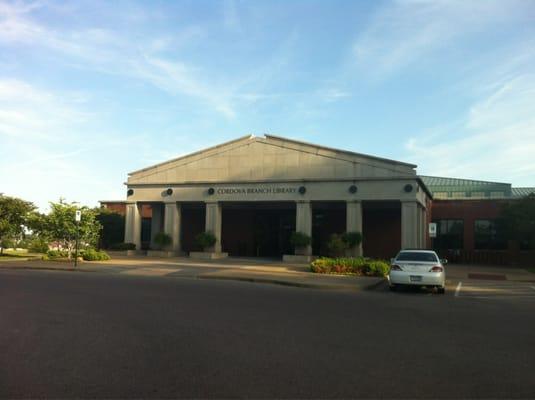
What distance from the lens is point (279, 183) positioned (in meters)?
33.6

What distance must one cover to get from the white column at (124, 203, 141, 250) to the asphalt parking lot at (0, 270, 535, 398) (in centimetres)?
2429

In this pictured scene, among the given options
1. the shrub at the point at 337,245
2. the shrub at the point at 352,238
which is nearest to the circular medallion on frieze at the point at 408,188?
the shrub at the point at 352,238

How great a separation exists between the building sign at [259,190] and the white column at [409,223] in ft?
23.2

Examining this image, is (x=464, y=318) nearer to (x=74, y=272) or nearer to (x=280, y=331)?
(x=280, y=331)

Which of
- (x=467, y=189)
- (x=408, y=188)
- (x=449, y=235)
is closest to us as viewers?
(x=408, y=188)

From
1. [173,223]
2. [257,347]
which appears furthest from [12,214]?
[257,347]

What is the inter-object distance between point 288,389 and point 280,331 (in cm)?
326

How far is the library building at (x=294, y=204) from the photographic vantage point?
104 feet

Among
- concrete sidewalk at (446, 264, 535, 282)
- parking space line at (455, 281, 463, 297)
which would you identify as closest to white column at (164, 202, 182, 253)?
concrete sidewalk at (446, 264, 535, 282)

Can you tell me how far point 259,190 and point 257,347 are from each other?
26817 mm

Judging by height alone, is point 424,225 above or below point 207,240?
above

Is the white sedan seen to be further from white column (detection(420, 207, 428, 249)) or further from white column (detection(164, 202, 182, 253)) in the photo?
white column (detection(164, 202, 182, 253))

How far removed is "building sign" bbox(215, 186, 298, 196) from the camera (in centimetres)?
3345

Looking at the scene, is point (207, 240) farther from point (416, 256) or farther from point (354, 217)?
point (416, 256)
